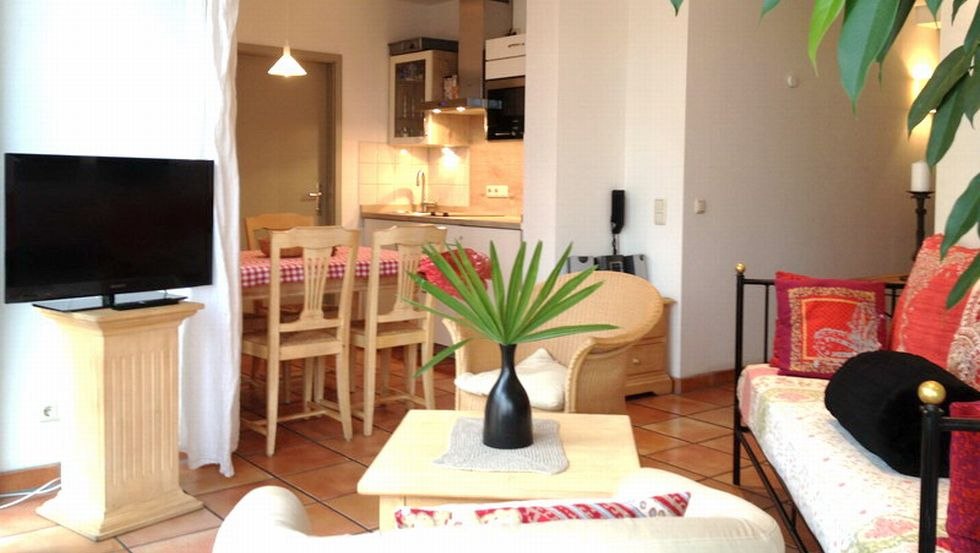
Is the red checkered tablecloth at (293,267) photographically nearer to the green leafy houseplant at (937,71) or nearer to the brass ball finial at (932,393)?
the brass ball finial at (932,393)

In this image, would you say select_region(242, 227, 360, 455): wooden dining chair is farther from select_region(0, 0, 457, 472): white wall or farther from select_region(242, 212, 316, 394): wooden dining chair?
select_region(0, 0, 457, 472): white wall

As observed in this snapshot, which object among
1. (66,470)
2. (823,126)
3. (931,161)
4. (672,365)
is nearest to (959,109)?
(931,161)

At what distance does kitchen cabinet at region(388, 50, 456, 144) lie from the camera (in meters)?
7.55

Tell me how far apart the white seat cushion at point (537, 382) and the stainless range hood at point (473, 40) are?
11.7 ft

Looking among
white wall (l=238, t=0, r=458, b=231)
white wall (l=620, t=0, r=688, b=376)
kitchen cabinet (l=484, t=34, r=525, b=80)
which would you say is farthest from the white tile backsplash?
white wall (l=620, t=0, r=688, b=376)

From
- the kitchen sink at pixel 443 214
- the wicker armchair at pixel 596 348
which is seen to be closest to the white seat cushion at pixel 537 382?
the wicker armchair at pixel 596 348

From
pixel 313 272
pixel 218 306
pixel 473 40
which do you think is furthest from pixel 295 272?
pixel 473 40

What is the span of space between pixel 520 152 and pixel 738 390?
3803mm

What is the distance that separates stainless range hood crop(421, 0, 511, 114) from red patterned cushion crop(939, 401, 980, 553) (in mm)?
5479

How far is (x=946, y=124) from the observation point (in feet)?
2.63

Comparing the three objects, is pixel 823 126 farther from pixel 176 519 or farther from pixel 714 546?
pixel 714 546

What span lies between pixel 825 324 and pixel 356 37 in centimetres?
522

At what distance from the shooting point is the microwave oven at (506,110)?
22.1 feet

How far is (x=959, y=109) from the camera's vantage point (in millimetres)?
785
